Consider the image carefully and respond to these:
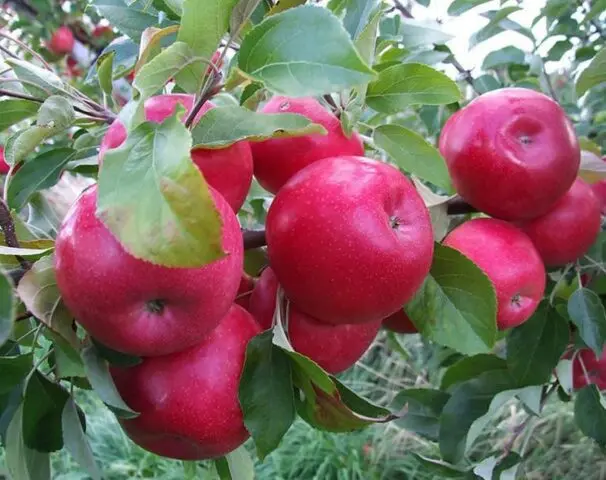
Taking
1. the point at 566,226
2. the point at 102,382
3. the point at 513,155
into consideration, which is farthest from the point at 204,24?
the point at 566,226

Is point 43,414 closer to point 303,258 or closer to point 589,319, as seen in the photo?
point 303,258

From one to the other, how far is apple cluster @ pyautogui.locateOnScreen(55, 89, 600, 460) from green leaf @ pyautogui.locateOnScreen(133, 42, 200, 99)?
6 cm

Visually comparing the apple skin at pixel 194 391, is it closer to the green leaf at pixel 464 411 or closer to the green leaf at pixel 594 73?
the green leaf at pixel 464 411

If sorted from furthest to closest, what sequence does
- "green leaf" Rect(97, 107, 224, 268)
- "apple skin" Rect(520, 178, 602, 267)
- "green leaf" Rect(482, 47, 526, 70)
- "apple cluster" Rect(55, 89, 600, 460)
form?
"green leaf" Rect(482, 47, 526, 70)
"apple skin" Rect(520, 178, 602, 267)
"apple cluster" Rect(55, 89, 600, 460)
"green leaf" Rect(97, 107, 224, 268)

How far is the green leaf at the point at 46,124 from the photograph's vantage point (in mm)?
622

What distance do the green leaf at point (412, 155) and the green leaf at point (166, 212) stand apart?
300 millimetres

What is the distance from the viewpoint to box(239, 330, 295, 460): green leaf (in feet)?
1.97

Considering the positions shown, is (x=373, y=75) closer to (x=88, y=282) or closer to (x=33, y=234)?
(x=88, y=282)

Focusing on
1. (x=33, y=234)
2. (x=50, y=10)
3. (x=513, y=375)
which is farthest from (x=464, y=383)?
(x=50, y=10)

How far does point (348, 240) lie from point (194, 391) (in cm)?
19

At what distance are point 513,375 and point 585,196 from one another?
27cm

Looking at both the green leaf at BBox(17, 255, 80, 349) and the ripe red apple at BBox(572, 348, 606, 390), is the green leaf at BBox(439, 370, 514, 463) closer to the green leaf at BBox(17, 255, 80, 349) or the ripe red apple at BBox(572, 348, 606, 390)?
the ripe red apple at BBox(572, 348, 606, 390)

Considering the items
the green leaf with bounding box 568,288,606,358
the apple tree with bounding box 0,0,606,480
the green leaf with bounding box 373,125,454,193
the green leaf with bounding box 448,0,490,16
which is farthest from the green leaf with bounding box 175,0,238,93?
the green leaf with bounding box 448,0,490,16

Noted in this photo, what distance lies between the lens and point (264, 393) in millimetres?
603
